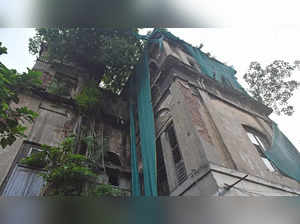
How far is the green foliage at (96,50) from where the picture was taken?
34.8 ft

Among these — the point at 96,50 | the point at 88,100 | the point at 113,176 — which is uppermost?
the point at 96,50

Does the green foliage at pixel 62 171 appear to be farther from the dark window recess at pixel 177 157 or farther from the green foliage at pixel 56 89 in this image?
the green foliage at pixel 56 89

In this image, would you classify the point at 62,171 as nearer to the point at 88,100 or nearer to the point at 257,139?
the point at 88,100

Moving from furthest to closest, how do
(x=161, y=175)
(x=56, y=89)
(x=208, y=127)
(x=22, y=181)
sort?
(x=56, y=89), (x=161, y=175), (x=22, y=181), (x=208, y=127)

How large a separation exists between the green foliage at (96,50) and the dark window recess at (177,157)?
584 cm

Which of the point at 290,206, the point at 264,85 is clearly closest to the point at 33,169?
the point at 290,206

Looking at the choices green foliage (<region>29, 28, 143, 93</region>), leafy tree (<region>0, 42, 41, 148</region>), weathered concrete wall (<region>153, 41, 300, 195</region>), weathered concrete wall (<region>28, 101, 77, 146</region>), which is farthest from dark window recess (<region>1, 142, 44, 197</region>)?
green foliage (<region>29, 28, 143, 93</region>)

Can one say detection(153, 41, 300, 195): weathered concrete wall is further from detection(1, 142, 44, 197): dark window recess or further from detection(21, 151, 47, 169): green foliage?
detection(1, 142, 44, 197): dark window recess

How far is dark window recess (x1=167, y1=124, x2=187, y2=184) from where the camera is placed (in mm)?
5654

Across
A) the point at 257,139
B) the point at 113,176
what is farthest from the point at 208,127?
the point at 113,176

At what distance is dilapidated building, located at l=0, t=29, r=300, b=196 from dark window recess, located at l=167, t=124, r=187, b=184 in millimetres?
32

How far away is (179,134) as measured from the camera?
20.3ft

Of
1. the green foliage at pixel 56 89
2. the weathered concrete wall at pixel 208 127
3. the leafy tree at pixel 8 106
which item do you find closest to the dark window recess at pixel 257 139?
→ the weathered concrete wall at pixel 208 127

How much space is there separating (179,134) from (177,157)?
0.90 metres
